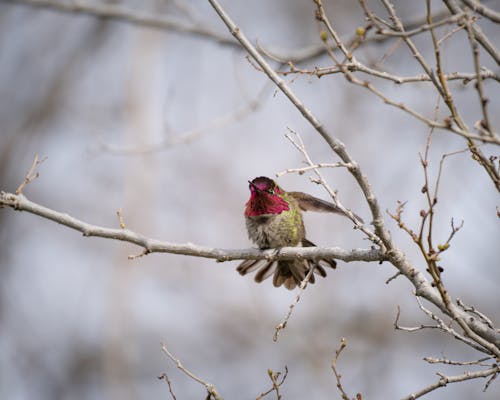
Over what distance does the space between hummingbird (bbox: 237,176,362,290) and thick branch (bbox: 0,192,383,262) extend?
115 cm

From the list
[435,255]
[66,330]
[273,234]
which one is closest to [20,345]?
[66,330]

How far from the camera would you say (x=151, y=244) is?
430 centimetres

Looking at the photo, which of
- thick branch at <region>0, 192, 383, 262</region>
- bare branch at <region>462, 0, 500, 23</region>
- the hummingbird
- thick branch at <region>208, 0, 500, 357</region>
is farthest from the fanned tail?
bare branch at <region>462, 0, 500, 23</region>

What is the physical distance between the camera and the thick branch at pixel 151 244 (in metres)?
3.95

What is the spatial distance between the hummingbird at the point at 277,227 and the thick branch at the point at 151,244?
1151 millimetres

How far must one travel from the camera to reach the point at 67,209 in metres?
16.5

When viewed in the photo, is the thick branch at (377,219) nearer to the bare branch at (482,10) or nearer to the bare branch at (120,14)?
the bare branch at (482,10)

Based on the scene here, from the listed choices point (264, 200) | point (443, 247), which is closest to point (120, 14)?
point (264, 200)

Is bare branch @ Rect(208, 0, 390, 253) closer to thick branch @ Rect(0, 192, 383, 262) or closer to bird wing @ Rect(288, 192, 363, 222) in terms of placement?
thick branch @ Rect(0, 192, 383, 262)

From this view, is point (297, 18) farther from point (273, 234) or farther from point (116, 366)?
point (273, 234)

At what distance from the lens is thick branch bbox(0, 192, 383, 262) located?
395 cm

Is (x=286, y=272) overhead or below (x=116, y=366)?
below

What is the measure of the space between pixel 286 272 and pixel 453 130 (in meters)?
3.64

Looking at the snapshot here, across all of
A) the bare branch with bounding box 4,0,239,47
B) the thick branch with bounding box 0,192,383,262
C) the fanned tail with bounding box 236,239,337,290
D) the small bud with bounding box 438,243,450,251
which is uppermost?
the bare branch with bounding box 4,0,239,47
